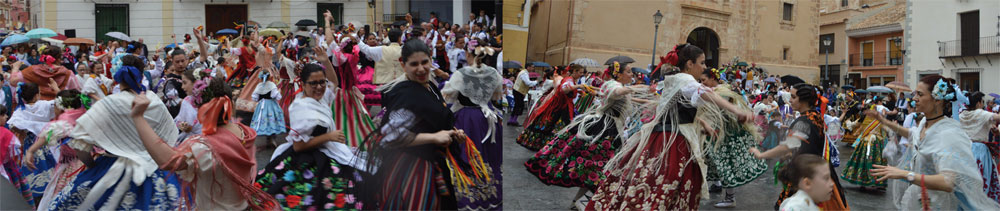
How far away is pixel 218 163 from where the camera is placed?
4.37 m

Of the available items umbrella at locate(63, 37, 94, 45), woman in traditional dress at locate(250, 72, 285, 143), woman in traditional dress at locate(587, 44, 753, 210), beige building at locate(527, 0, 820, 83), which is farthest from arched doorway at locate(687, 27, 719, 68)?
umbrella at locate(63, 37, 94, 45)

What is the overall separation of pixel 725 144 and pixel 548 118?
121 inches

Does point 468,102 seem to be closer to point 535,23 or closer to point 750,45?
point 535,23

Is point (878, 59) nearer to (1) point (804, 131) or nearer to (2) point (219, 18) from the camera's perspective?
(1) point (804, 131)

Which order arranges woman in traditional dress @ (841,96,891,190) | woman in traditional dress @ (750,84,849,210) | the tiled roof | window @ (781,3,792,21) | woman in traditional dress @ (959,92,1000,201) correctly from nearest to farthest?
woman in traditional dress @ (750,84,849,210), woman in traditional dress @ (959,92,1000,201), window @ (781,3,792,21), woman in traditional dress @ (841,96,891,190), the tiled roof

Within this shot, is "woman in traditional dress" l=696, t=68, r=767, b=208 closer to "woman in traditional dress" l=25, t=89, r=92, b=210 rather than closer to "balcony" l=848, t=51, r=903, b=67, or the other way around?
"woman in traditional dress" l=25, t=89, r=92, b=210

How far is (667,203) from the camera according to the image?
4891 mm

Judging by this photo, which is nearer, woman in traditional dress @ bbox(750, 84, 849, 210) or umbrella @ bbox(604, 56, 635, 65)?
woman in traditional dress @ bbox(750, 84, 849, 210)

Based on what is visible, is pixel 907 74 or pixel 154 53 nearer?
pixel 907 74

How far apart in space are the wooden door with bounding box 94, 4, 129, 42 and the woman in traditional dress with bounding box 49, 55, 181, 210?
5742 mm

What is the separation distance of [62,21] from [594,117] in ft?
26.1

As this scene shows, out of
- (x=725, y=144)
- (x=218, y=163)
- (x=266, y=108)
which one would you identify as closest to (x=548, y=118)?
(x=725, y=144)

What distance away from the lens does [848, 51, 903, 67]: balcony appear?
33.1 ft

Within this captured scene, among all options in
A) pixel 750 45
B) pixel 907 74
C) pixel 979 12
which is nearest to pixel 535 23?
pixel 750 45
